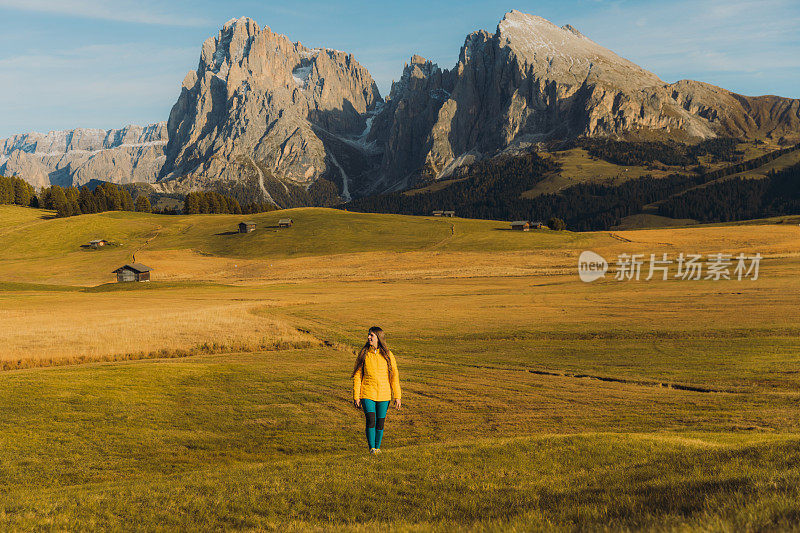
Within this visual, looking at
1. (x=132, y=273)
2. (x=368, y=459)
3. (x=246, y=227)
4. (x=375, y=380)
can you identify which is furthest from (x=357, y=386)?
(x=246, y=227)

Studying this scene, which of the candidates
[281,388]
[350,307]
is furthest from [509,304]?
[281,388]

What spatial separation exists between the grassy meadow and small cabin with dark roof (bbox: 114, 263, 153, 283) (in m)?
42.9

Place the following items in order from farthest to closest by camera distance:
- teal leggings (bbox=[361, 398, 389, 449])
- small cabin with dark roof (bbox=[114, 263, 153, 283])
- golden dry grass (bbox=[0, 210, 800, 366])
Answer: small cabin with dark roof (bbox=[114, 263, 153, 283])
golden dry grass (bbox=[0, 210, 800, 366])
teal leggings (bbox=[361, 398, 389, 449])

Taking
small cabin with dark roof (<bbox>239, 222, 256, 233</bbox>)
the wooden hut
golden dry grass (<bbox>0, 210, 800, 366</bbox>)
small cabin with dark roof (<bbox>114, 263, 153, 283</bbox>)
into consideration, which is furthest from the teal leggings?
small cabin with dark roof (<bbox>239, 222, 256, 233</bbox>)

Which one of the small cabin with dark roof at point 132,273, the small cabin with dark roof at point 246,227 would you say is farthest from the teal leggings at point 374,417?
the small cabin with dark roof at point 246,227

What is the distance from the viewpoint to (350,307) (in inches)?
2685

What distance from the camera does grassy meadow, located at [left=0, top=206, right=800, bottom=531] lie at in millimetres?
11320

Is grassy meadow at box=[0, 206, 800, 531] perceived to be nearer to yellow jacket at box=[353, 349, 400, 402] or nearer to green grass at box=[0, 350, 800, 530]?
green grass at box=[0, 350, 800, 530]

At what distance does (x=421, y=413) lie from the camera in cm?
2470

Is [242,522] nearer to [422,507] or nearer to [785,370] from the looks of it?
[422,507]

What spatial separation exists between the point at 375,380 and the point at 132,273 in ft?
395

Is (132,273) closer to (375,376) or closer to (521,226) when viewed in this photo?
(521,226)

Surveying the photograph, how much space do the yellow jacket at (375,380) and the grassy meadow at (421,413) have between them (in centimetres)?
181

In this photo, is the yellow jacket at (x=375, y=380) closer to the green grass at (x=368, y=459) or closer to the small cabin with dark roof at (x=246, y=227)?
the green grass at (x=368, y=459)
